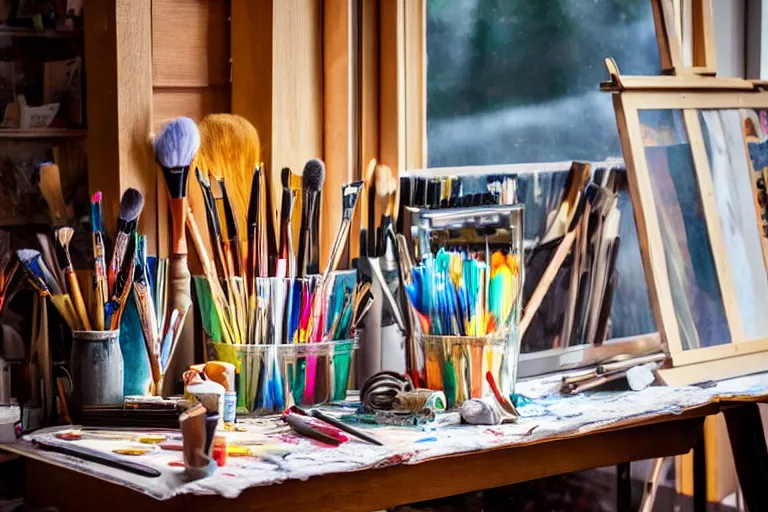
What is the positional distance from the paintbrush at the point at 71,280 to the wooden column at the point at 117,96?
11 centimetres

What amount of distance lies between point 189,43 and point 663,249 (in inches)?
37.1

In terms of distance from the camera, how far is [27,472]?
169cm

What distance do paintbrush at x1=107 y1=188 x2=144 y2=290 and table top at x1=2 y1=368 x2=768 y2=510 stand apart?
27cm

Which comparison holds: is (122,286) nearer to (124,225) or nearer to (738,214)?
(124,225)

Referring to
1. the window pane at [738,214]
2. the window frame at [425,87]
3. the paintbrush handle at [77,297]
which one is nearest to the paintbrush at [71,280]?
the paintbrush handle at [77,297]

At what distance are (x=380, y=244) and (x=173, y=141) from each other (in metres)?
0.46

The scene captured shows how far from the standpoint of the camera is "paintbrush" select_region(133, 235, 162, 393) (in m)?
1.77

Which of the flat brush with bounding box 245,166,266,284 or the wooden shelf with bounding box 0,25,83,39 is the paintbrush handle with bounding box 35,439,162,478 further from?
the wooden shelf with bounding box 0,25,83,39

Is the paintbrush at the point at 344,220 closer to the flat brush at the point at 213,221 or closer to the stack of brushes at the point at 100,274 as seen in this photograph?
the flat brush at the point at 213,221

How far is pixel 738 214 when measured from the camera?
2275mm

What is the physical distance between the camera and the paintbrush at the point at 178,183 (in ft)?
5.80

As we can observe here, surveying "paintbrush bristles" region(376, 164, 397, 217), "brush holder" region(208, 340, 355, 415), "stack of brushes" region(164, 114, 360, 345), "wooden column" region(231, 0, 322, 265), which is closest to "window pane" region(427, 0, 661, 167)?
"paintbrush bristles" region(376, 164, 397, 217)

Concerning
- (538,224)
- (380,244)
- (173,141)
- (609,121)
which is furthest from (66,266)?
(609,121)

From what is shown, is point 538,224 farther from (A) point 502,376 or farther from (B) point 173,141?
Answer: (B) point 173,141
